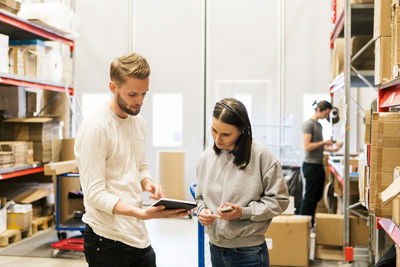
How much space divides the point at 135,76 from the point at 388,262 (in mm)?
1775

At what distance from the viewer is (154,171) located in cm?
814

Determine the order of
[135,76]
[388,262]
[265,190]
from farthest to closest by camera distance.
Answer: [388,262], [265,190], [135,76]

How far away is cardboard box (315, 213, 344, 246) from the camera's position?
5035 mm

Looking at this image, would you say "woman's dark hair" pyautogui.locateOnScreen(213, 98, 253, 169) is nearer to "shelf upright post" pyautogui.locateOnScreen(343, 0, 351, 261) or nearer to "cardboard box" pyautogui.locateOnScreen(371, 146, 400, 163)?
"cardboard box" pyautogui.locateOnScreen(371, 146, 400, 163)

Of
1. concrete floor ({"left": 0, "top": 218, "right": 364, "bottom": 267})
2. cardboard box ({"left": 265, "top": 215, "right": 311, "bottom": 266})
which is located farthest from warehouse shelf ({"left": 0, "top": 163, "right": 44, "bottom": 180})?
cardboard box ({"left": 265, "top": 215, "right": 311, "bottom": 266})

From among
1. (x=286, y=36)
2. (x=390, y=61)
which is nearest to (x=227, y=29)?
(x=286, y=36)

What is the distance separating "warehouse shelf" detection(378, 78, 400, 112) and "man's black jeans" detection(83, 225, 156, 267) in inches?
62.8

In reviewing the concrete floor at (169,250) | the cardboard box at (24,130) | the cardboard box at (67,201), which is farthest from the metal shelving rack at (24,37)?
the concrete floor at (169,250)

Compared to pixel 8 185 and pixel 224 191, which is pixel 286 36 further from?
pixel 224 191

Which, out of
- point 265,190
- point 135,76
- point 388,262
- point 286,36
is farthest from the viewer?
point 286,36

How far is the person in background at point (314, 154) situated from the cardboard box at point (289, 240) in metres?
1.48

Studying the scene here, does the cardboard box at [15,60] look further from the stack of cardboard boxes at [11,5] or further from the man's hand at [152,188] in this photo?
the man's hand at [152,188]

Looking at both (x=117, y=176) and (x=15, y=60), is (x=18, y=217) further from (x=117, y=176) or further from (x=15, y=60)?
(x=117, y=176)

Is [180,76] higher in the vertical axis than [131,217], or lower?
higher
